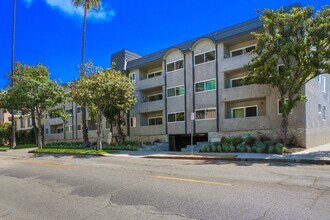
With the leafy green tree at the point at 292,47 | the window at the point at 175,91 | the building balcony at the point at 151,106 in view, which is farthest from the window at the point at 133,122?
the leafy green tree at the point at 292,47

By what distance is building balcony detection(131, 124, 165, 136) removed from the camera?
99.8ft

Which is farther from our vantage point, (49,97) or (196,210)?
(49,97)

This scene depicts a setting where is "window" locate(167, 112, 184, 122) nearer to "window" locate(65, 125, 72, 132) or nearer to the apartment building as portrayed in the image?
the apartment building

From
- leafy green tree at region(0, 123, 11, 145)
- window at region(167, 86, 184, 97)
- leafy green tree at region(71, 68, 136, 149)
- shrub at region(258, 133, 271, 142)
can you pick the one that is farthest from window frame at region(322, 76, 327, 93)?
leafy green tree at region(0, 123, 11, 145)

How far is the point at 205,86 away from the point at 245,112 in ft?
14.5

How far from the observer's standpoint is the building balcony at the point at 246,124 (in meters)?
22.8

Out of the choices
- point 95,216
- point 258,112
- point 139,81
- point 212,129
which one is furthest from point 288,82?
point 139,81

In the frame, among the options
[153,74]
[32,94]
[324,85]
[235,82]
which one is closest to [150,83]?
[153,74]

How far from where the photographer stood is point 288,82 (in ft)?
59.2

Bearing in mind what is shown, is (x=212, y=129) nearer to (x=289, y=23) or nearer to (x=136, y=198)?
(x=289, y=23)

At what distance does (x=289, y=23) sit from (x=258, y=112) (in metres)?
8.43

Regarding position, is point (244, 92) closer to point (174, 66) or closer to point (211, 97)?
point (211, 97)

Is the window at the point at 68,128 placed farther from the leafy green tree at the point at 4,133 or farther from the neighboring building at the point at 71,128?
the leafy green tree at the point at 4,133

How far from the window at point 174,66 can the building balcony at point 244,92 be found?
231 inches
